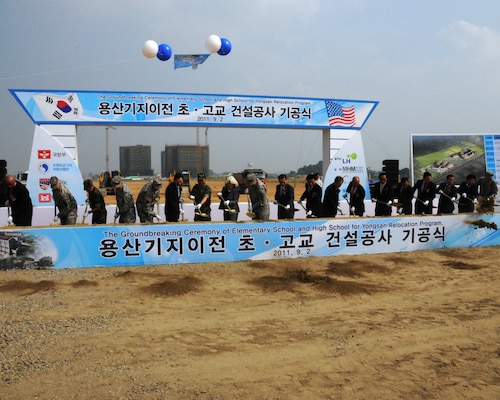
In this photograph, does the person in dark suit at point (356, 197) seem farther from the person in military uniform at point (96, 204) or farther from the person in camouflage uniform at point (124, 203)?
the person in military uniform at point (96, 204)

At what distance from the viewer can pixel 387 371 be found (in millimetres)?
3719

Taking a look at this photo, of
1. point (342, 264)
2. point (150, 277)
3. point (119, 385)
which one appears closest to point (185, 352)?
point (119, 385)

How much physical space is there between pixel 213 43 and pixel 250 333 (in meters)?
9.55

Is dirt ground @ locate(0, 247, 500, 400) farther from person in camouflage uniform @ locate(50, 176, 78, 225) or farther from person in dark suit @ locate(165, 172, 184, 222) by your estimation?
person in dark suit @ locate(165, 172, 184, 222)

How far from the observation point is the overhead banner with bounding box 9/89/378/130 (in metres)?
12.3

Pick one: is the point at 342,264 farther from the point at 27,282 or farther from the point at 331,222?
the point at 27,282

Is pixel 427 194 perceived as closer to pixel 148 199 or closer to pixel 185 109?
pixel 148 199

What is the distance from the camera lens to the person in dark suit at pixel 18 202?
27.1ft

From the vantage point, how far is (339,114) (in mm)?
14359

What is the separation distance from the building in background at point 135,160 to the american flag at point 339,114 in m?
31.4

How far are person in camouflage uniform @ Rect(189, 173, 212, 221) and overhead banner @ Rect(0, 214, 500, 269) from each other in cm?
172

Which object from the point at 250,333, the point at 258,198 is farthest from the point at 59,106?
the point at 250,333

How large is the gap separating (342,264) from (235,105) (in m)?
7.17

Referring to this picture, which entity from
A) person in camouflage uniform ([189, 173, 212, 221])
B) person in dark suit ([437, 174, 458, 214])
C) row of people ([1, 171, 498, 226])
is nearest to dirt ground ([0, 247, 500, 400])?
row of people ([1, 171, 498, 226])
